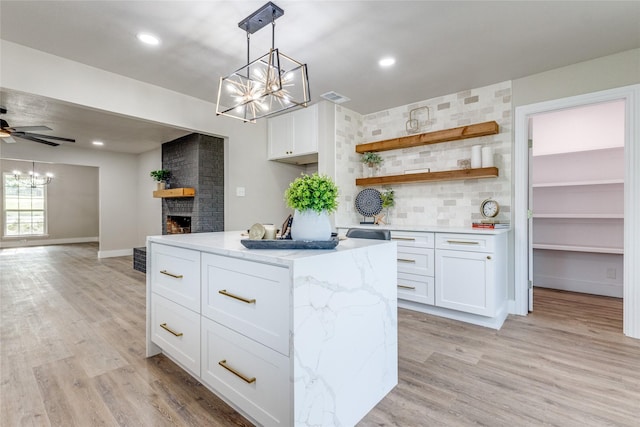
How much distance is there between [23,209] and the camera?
29.7ft

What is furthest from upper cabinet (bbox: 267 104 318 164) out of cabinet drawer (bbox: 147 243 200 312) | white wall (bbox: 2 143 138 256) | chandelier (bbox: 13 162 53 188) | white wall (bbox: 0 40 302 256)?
chandelier (bbox: 13 162 53 188)

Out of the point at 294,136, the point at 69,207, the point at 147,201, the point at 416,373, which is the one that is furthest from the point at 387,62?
the point at 69,207

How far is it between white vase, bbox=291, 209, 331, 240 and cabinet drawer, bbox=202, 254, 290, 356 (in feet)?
0.99

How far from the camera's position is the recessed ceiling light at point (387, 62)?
2777 millimetres

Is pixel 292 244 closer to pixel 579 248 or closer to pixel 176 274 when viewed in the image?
pixel 176 274

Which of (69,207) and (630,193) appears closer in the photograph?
(630,193)

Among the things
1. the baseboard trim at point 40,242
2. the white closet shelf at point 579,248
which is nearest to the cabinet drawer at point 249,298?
the white closet shelf at point 579,248

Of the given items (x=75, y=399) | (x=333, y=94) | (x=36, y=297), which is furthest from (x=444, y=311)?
(x=36, y=297)

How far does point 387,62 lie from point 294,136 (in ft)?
5.77

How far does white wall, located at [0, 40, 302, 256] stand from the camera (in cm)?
265

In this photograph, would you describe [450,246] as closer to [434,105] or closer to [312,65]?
[434,105]

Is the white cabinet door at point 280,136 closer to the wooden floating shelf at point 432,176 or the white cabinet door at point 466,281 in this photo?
the wooden floating shelf at point 432,176

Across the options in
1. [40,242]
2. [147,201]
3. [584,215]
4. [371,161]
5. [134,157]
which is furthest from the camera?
[40,242]

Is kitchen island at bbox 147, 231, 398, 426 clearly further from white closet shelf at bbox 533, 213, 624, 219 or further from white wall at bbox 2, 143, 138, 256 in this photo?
white wall at bbox 2, 143, 138, 256
